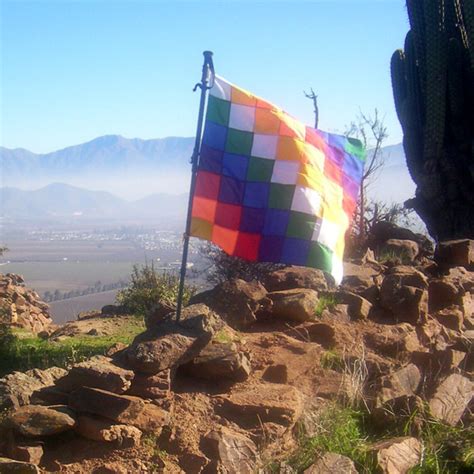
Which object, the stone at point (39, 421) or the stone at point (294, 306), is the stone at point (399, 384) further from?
the stone at point (39, 421)

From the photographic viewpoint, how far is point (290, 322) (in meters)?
7.22

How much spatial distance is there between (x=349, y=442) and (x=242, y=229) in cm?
196

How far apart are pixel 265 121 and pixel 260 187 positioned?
1.85ft

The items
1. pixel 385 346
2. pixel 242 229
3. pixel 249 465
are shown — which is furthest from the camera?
pixel 385 346

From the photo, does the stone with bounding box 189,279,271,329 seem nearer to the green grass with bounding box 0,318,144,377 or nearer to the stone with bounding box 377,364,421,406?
the green grass with bounding box 0,318,144,377

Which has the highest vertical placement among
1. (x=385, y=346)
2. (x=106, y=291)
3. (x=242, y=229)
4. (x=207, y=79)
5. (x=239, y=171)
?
(x=207, y=79)

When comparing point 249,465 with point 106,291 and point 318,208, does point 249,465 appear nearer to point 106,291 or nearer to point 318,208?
point 318,208

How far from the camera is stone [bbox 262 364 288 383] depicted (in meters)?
5.85

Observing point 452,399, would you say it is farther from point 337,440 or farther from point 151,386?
point 151,386

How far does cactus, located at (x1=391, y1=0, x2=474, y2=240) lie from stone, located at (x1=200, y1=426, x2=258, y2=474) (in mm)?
9648

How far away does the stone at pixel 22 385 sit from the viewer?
15.8ft

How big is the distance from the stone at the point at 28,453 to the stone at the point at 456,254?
7240 mm

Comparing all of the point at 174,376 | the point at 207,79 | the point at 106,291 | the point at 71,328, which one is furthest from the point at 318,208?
the point at 106,291

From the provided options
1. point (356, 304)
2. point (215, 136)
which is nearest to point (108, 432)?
point (215, 136)
